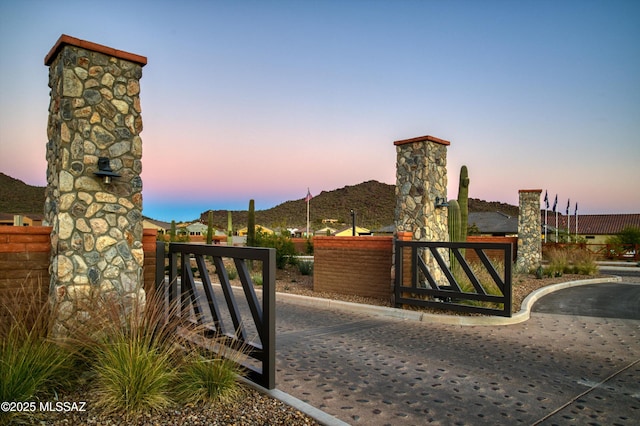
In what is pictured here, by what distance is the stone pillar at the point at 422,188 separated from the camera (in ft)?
37.7

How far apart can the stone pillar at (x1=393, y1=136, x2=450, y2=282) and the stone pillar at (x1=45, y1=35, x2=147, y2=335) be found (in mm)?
6912

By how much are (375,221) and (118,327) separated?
70349 millimetres

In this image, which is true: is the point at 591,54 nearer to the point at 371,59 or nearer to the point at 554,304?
the point at 371,59

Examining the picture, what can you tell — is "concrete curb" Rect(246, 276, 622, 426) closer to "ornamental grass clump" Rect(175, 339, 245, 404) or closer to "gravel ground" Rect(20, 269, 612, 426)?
"gravel ground" Rect(20, 269, 612, 426)

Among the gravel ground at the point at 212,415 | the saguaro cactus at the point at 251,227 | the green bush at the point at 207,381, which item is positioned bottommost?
the gravel ground at the point at 212,415

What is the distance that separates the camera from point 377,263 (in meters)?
11.2

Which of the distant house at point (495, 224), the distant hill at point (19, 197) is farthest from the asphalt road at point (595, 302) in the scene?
the distant hill at point (19, 197)

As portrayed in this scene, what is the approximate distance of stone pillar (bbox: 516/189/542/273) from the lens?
21269 millimetres

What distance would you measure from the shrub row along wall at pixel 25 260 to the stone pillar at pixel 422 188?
7.85m

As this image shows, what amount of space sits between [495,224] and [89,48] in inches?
2199

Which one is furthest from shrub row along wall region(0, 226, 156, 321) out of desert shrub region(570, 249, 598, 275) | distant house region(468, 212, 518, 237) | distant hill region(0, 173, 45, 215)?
distant house region(468, 212, 518, 237)

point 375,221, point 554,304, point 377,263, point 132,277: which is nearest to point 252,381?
point 132,277

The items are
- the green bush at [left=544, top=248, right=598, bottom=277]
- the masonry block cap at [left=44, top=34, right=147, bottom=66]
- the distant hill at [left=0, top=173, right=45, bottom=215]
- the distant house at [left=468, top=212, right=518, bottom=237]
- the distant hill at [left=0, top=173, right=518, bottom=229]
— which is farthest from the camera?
the distant hill at [left=0, top=173, right=518, bottom=229]

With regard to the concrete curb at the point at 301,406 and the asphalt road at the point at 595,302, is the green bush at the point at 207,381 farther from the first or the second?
the asphalt road at the point at 595,302
